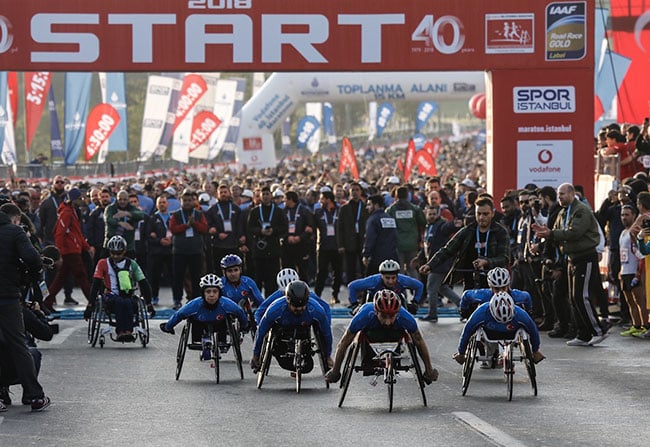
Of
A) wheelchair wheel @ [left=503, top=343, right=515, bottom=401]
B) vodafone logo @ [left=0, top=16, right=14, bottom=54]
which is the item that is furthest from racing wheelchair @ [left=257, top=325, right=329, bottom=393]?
vodafone logo @ [left=0, top=16, right=14, bottom=54]

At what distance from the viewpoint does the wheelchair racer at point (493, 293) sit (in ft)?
47.4

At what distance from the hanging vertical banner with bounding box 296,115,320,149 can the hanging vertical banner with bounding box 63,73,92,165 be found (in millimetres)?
14734

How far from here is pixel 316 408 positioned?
1273 centimetres

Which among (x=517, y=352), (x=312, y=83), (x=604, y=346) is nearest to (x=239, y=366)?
(x=517, y=352)

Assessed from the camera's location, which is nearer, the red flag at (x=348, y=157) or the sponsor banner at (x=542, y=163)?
the sponsor banner at (x=542, y=163)

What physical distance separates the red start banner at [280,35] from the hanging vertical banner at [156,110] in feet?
105

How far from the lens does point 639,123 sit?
28.8 meters

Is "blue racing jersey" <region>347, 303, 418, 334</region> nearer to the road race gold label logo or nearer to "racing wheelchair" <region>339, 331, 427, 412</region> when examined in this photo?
"racing wheelchair" <region>339, 331, 427, 412</region>

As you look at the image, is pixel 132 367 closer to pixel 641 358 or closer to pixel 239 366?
pixel 239 366

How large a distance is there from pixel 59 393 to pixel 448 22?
12875 mm

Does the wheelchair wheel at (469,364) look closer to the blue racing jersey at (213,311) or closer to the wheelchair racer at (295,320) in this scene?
the wheelchair racer at (295,320)

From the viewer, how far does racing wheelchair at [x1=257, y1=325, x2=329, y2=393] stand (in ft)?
45.8

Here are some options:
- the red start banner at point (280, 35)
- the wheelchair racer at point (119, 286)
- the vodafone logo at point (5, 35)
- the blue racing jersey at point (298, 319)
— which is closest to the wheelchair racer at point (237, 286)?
the wheelchair racer at point (119, 286)

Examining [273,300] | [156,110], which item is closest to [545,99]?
[273,300]
